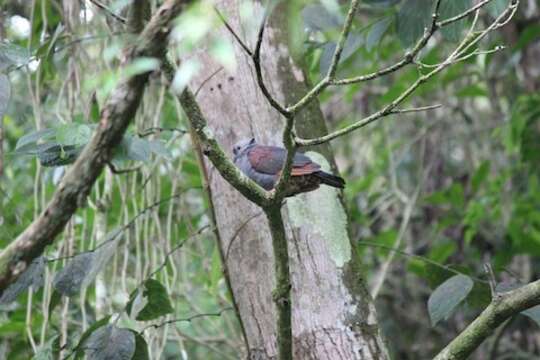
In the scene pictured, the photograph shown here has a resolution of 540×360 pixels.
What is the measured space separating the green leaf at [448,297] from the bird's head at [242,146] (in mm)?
638

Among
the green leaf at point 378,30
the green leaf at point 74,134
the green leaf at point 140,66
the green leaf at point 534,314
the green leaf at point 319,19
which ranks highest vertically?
the green leaf at point 319,19

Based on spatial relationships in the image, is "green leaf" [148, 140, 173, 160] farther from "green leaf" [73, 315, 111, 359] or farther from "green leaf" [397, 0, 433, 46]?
"green leaf" [397, 0, 433, 46]

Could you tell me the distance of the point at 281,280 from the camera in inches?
68.7

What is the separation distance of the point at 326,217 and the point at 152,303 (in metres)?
0.54

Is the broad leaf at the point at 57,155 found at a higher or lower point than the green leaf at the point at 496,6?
lower

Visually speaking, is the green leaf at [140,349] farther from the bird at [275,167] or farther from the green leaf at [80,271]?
the bird at [275,167]

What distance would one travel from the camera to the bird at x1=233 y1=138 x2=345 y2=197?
7.06 ft

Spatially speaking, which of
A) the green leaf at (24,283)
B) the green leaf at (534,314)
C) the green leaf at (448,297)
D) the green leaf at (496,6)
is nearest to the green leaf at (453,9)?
the green leaf at (496,6)

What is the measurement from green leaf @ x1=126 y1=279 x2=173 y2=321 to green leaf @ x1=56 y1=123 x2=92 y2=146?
555 mm

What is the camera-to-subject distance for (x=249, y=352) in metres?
2.19

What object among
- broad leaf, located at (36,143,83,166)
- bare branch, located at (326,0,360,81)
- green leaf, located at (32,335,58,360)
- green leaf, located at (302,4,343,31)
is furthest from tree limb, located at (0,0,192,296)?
green leaf, located at (302,4,343,31)

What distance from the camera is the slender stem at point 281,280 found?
170 cm

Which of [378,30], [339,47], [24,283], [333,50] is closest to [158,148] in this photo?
[24,283]

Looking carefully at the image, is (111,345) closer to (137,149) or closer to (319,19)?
(137,149)
